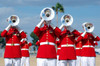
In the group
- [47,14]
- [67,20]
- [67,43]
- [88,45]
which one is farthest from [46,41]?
[88,45]

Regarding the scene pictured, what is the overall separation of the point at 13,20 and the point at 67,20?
226 cm

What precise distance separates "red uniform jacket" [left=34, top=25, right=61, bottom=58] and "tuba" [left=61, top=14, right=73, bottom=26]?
2.17m

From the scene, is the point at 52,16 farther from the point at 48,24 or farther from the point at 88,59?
the point at 88,59

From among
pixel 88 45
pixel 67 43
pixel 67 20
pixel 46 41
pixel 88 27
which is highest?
pixel 67 20

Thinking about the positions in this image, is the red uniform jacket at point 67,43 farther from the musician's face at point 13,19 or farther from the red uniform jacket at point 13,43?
the musician's face at point 13,19

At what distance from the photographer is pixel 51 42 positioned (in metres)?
13.4

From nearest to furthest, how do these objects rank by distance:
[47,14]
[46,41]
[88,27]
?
1. [47,14]
2. [46,41]
3. [88,27]

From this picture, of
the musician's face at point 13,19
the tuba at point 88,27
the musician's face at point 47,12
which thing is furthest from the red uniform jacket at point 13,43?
the tuba at point 88,27

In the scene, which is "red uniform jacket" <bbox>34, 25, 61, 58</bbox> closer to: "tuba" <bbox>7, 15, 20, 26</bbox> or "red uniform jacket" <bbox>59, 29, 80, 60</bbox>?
"red uniform jacket" <bbox>59, 29, 80, 60</bbox>

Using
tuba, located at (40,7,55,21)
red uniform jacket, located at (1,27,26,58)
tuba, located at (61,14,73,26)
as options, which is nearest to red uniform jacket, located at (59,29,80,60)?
tuba, located at (61,14,73,26)

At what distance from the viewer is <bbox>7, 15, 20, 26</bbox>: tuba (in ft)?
51.6

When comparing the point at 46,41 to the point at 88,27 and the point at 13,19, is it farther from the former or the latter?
the point at 88,27

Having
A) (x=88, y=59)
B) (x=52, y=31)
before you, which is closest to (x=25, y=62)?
(x=88, y=59)

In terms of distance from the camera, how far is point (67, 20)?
15.8 meters
